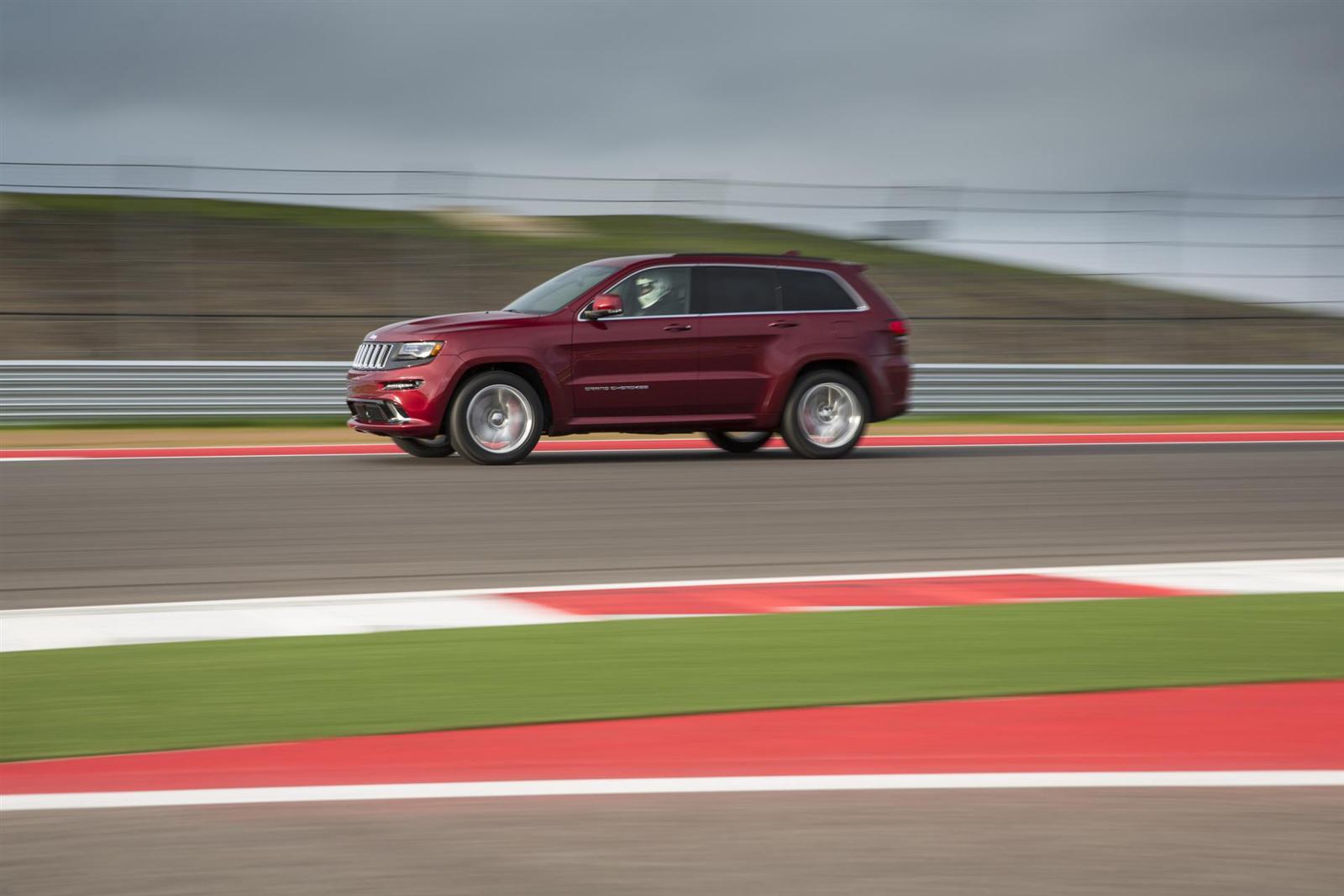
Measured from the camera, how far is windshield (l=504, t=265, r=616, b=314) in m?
13.3

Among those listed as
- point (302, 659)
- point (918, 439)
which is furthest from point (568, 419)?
point (302, 659)

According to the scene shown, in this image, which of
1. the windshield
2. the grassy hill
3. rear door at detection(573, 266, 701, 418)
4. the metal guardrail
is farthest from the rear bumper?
the grassy hill

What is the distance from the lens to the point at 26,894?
3.23m

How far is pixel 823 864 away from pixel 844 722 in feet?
4.54

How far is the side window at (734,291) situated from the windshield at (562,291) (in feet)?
2.51

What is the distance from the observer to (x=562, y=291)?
533 inches

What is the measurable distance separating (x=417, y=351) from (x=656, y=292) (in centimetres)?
200

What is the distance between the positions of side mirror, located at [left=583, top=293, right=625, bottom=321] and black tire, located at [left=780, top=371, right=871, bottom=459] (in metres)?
1.69

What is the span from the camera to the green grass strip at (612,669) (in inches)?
189

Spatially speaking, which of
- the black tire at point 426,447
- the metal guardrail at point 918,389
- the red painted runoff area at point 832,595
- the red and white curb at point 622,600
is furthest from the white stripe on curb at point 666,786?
the metal guardrail at point 918,389

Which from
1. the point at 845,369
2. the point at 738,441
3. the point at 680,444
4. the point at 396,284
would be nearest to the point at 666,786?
the point at 845,369

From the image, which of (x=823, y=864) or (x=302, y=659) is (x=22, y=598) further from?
(x=823, y=864)

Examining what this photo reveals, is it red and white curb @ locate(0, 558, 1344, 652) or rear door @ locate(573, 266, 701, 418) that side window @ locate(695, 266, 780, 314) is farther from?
red and white curb @ locate(0, 558, 1344, 652)

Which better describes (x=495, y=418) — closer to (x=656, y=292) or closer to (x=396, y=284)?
(x=656, y=292)
